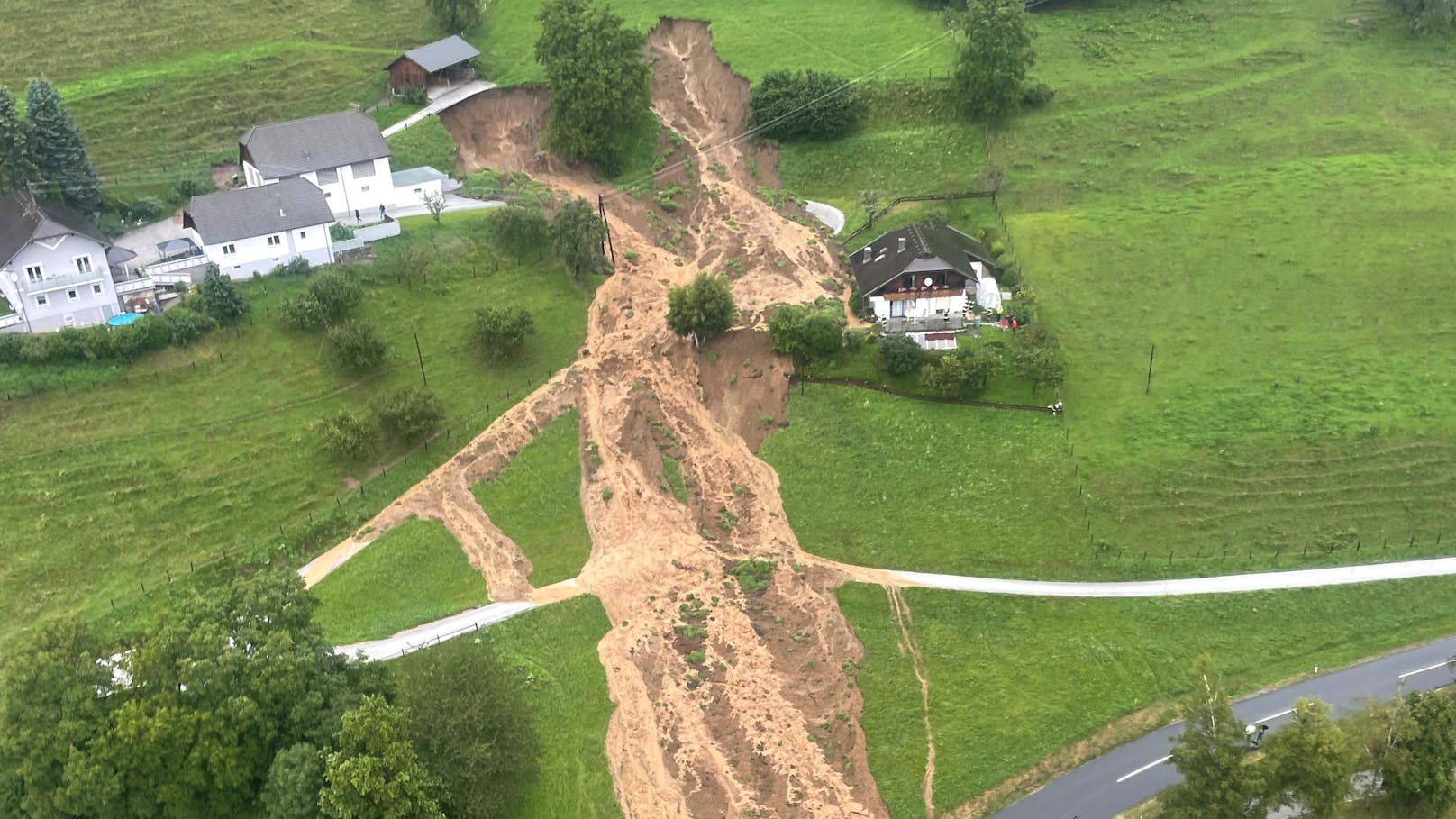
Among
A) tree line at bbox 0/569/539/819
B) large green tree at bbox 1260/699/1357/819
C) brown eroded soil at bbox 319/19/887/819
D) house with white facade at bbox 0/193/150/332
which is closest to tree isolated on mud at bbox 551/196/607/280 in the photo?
brown eroded soil at bbox 319/19/887/819

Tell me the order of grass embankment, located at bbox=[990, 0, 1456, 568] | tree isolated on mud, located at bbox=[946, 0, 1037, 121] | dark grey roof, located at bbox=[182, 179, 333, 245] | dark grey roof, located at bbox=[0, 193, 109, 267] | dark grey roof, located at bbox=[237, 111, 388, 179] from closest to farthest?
1. grass embankment, located at bbox=[990, 0, 1456, 568]
2. dark grey roof, located at bbox=[0, 193, 109, 267]
3. dark grey roof, located at bbox=[182, 179, 333, 245]
4. dark grey roof, located at bbox=[237, 111, 388, 179]
5. tree isolated on mud, located at bbox=[946, 0, 1037, 121]

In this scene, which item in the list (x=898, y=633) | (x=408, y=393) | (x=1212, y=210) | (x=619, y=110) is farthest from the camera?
(x=619, y=110)

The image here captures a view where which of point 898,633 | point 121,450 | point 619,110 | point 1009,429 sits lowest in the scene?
point 898,633

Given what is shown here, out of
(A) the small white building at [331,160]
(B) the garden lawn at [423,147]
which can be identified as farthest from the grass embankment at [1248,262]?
(A) the small white building at [331,160]

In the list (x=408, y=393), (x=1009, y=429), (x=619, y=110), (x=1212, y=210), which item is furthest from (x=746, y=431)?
(x=1212, y=210)

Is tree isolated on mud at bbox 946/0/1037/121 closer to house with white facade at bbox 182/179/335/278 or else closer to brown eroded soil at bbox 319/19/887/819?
brown eroded soil at bbox 319/19/887/819

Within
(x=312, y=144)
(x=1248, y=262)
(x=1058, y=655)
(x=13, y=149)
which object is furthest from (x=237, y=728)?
(x=1248, y=262)

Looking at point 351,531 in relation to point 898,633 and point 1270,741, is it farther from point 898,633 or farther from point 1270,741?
point 1270,741

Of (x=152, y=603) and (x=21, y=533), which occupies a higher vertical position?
(x=21, y=533)
